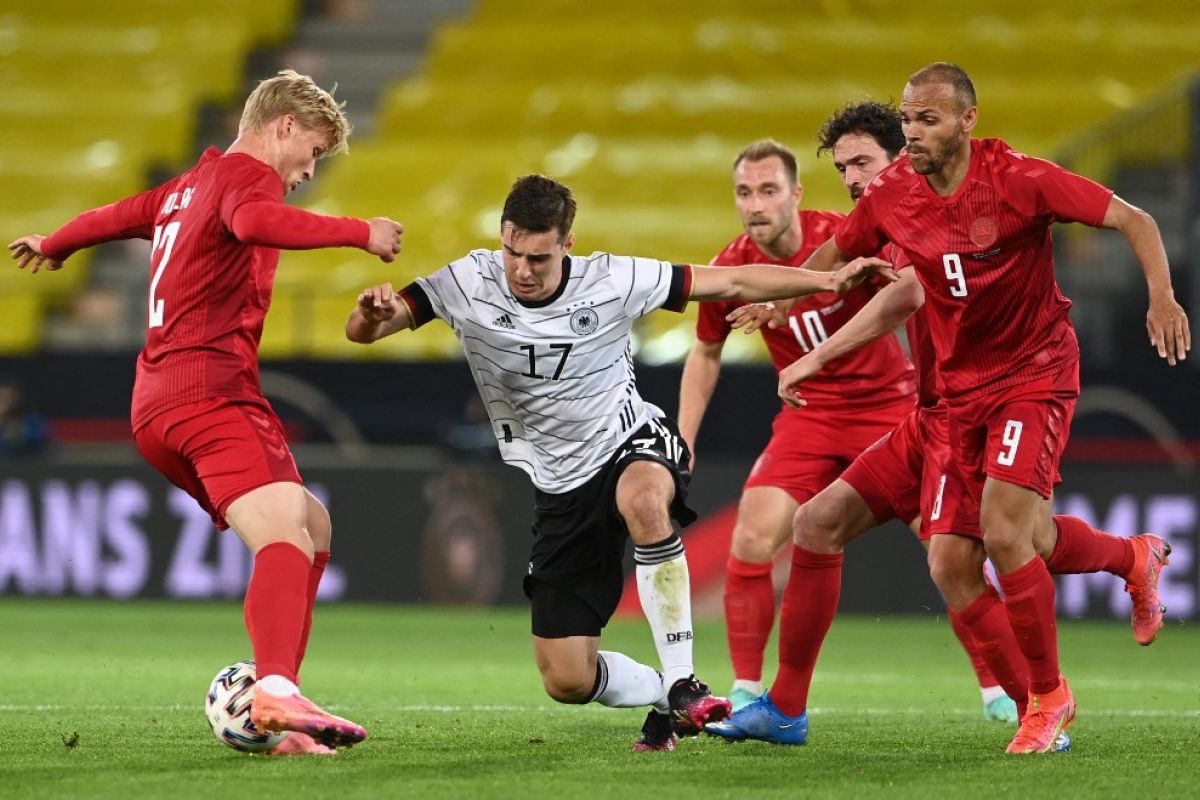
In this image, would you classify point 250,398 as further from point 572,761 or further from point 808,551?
point 808,551

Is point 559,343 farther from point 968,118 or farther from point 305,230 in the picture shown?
point 968,118

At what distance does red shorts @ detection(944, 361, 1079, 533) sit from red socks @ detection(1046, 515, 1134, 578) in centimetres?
33

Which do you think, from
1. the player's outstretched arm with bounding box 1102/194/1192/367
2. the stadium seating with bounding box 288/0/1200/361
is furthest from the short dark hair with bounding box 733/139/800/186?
the stadium seating with bounding box 288/0/1200/361

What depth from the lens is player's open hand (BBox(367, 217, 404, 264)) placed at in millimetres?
5673

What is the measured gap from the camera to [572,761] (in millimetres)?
5961

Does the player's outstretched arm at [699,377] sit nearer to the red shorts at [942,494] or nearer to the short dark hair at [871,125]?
the short dark hair at [871,125]

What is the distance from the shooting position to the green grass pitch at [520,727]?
5398 millimetres

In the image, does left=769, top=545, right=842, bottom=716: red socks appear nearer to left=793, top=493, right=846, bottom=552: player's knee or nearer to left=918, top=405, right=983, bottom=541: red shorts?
left=793, top=493, right=846, bottom=552: player's knee

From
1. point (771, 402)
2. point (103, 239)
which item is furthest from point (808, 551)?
point (771, 402)

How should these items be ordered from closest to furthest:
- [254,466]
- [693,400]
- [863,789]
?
[863,789]
[254,466]
[693,400]

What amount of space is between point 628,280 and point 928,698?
2902 mm

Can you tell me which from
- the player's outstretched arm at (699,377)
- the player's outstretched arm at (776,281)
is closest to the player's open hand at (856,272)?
the player's outstretched arm at (776,281)

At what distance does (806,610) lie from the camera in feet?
21.8

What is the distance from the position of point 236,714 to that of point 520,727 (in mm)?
1365
